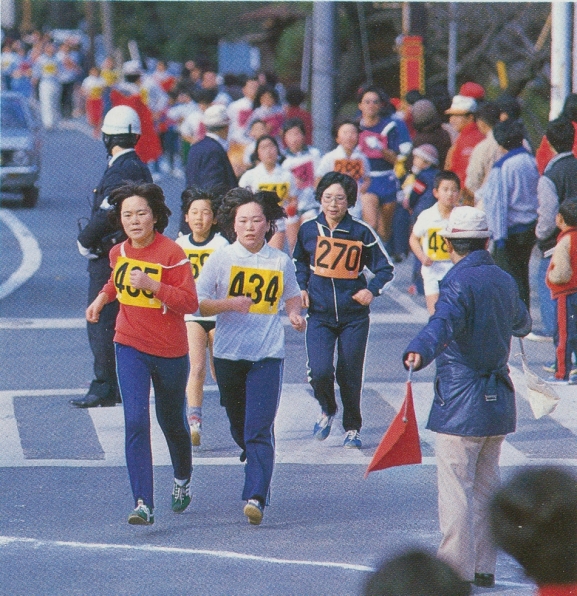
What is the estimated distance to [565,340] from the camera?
1070 cm

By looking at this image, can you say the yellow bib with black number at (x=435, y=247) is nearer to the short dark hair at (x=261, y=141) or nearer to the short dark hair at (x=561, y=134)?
the short dark hair at (x=561, y=134)

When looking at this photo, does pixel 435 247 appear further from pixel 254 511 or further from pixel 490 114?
pixel 254 511

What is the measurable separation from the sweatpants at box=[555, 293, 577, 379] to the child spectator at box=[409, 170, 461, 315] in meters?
0.88

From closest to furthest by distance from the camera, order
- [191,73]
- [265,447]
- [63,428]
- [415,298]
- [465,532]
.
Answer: [465,532], [265,447], [63,428], [415,298], [191,73]

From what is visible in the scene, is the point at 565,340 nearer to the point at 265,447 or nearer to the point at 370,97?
the point at 265,447

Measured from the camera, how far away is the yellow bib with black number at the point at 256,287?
7.37 m

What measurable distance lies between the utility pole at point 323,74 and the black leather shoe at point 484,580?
1479 centimetres

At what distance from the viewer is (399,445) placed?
5.96 metres

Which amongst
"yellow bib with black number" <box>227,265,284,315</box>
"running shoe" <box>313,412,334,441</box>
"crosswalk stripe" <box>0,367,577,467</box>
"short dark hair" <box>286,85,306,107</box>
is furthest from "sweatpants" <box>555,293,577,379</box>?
"short dark hair" <box>286,85,306,107</box>

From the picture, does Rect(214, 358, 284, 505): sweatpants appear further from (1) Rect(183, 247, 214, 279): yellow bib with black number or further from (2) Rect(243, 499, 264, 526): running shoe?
(1) Rect(183, 247, 214, 279): yellow bib with black number

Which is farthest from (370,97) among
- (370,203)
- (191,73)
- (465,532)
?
(191,73)

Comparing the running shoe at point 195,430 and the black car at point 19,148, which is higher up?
the black car at point 19,148

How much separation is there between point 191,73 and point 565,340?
22277 millimetres

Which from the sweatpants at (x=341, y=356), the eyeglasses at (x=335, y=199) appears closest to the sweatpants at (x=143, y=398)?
the sweatpants at (x=341, y=356)
